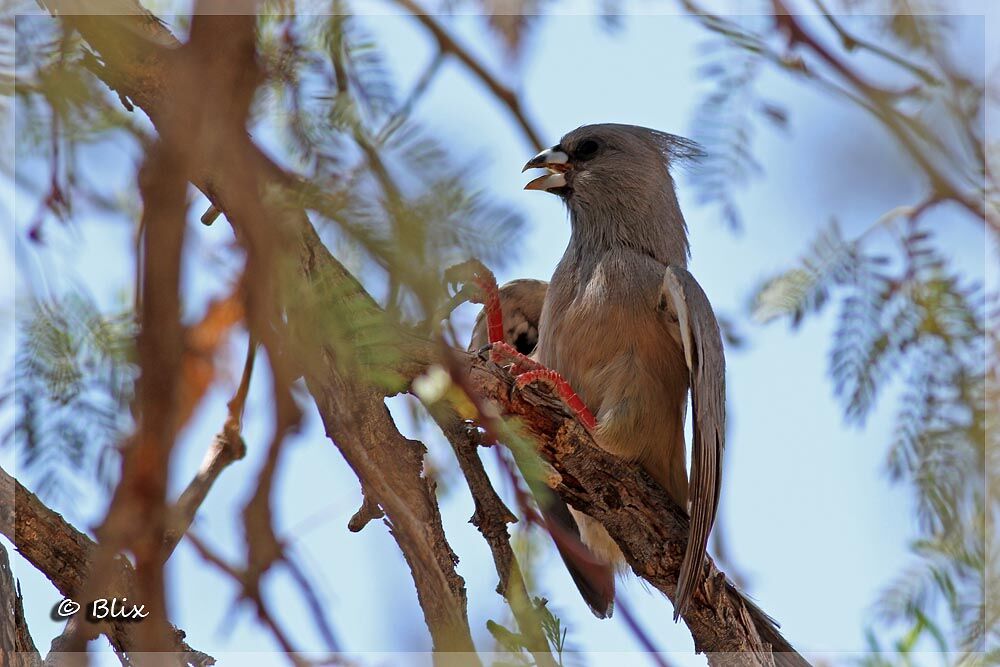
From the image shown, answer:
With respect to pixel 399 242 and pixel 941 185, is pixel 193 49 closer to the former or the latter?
pixel 399 242

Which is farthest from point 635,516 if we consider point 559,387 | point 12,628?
point 12,628

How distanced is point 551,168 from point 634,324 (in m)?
1.16

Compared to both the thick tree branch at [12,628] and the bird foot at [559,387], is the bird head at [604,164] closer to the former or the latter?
the bird foot at [559,387]

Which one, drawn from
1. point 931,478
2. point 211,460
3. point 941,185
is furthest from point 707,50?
point 211,460

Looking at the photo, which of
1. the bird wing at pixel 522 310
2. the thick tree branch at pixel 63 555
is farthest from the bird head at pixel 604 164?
the thick tree branch at pixel 63 555

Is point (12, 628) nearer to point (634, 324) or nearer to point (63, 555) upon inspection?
point (63, 555)

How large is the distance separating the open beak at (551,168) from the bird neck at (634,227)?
16cm

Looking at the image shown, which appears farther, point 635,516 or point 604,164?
point 604,164

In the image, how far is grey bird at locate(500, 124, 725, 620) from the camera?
3693 millimetres

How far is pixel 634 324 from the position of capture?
4059 mm

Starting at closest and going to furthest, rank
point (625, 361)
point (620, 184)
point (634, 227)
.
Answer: point (625, 361) < point (634, 227) < point (620, 184)

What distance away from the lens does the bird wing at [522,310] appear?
4.89 m

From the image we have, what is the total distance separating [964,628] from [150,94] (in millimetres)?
2814

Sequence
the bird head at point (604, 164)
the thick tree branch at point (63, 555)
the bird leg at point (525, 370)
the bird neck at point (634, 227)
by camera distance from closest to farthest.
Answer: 1. the thick tree branch at point (63, 555)
2. the bird leg at point (525, 370)
3. the bird neck at point (634, 227)
4. the bird head at point (604, 164)
